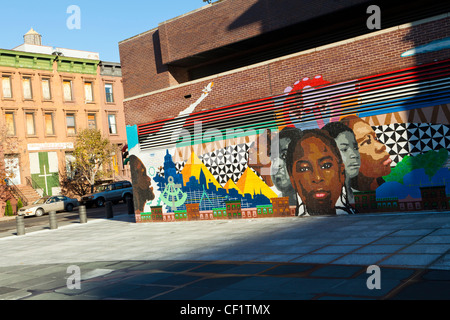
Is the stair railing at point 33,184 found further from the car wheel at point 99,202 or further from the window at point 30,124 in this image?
the car wheel at point 99,202

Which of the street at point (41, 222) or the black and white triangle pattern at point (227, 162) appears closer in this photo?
the black and white triangle pattern at point (227, 162)

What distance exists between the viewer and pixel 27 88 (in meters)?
41.9

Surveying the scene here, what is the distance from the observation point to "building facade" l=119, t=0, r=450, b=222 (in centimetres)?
1304

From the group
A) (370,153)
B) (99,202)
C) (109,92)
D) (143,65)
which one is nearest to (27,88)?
(109,92)

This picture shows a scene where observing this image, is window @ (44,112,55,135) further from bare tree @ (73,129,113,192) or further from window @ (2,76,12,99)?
window @ (2,76,12,99)

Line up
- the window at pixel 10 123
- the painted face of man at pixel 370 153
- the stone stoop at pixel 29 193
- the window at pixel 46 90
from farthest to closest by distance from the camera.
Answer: the window at pixel 46 90, the window at pixel 10 123, the stone stoop at pixel 29 193, the painted face of man at pixel 370 153

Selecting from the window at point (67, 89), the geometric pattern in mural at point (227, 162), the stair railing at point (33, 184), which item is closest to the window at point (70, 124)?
the window at point (67, 89)

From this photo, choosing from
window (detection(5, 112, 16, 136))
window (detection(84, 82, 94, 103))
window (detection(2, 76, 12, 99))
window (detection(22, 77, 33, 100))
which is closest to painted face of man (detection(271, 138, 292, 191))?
window (detection(5, 112, 16, 136))

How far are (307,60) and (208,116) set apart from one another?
14.8 feet

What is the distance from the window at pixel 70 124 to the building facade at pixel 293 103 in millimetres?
25445

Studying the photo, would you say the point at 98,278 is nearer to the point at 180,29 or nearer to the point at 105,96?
the point at 180,29

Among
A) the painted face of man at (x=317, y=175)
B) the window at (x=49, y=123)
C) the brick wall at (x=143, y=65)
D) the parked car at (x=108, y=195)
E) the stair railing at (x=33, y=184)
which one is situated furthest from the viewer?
the window at (x=49, y=123)

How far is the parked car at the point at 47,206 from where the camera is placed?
34344 millimetres

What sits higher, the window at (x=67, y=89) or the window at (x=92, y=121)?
the window at (x=67, y=89)
